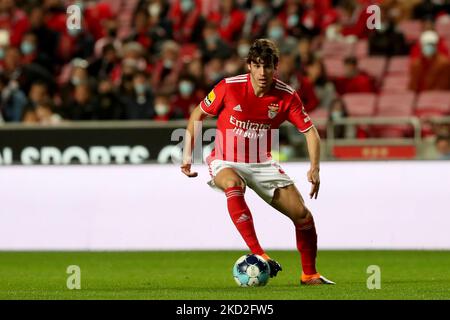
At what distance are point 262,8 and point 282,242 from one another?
6.74 m

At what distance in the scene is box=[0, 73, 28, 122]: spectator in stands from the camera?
20219 mm

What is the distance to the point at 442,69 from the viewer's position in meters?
20.4

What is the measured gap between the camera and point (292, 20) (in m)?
22.2

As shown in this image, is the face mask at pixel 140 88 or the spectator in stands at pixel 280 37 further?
the spectator in stands at pixel 280 37

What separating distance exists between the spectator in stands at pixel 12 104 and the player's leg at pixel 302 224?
363 inches

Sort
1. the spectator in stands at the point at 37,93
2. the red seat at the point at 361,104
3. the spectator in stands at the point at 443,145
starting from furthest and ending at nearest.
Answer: the red seat at the point at 361,104 < the spectator in stands at the point at 37,93 < the spectator in stands at the point at 443,145

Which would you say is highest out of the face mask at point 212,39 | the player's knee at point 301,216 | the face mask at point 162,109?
the face mask at point 212,39

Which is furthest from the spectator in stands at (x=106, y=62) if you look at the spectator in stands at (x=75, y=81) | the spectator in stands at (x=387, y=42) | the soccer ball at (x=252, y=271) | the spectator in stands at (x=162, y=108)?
the soccer ball at (x=252, y=271)

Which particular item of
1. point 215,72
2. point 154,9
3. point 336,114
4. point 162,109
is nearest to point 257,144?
point 336,114

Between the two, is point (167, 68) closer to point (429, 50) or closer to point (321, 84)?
point (321, 84)

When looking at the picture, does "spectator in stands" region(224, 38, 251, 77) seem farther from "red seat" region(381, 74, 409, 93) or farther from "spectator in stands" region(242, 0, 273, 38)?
"red seat" region(381, 74, 409, 93)

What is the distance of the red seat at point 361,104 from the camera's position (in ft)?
67.0

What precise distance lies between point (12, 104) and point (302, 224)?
9666mm

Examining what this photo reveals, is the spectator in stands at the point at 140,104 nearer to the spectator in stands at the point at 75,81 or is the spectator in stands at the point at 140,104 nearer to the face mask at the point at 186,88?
the face mask at the point at 186,88
